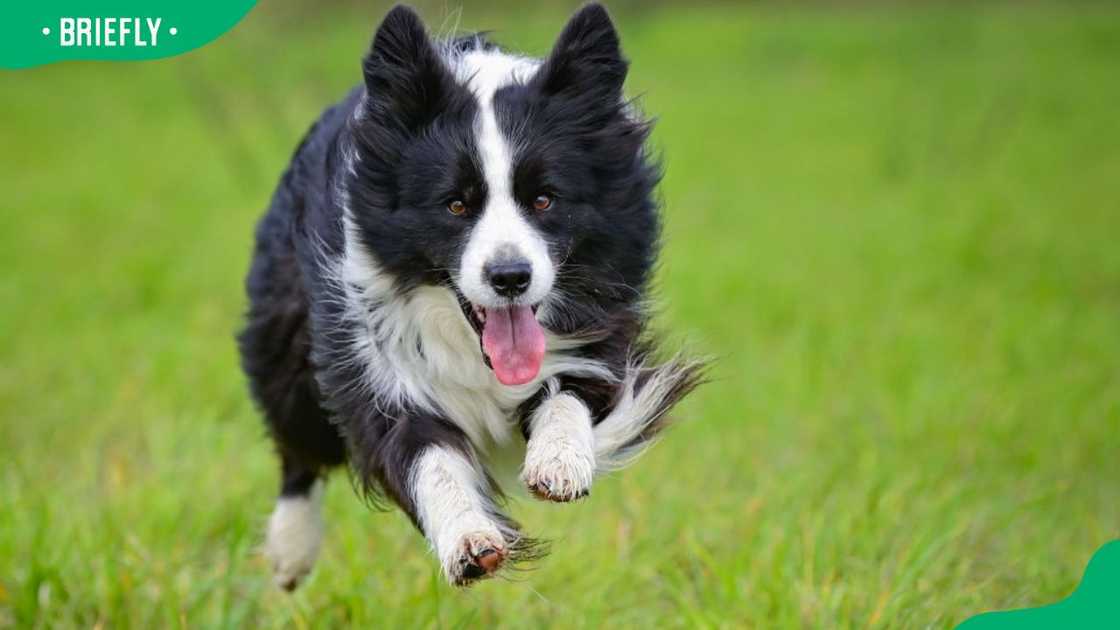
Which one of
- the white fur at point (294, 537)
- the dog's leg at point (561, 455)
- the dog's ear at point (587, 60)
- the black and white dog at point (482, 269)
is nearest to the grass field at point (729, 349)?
the white fur at point (294, 537)

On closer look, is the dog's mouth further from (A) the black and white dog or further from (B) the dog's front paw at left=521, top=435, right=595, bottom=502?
(B) the dog's front paw at left=521, top=435, right=595, bottom=502

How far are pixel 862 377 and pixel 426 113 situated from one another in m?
4.53

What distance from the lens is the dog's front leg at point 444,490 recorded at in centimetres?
331

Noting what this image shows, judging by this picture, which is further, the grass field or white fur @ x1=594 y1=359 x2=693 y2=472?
the grass field

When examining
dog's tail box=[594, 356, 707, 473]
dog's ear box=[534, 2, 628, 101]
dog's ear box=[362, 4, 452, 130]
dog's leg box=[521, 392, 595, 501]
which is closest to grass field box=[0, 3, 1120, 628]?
dog's tail box=[594, 356, 707, 473]

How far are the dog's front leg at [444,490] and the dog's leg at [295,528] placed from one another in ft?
3.60

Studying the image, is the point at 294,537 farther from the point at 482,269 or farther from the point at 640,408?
the point at 482,269

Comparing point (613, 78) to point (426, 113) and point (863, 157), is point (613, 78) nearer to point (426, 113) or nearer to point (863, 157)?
point (426, 113)

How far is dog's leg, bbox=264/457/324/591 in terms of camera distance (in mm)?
4875

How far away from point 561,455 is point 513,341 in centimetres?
43

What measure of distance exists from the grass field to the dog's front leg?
2.19ft

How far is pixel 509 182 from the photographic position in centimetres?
365

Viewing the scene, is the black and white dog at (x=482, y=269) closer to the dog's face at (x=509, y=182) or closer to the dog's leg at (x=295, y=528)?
the dog's face at (x=509, y=182)

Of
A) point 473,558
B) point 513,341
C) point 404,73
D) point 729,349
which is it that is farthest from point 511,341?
point 729,349
